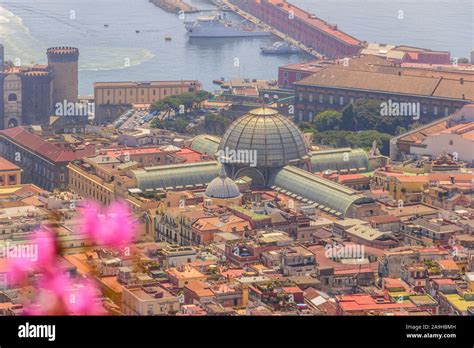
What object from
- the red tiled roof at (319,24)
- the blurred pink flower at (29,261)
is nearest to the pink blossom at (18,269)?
the blurred pink flower at (29,261)

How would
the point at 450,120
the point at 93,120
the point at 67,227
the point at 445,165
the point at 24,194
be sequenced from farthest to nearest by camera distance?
the point at 93,120, the point at 450,120, the point at 445,165, the point at 24,194, the point at 67,227

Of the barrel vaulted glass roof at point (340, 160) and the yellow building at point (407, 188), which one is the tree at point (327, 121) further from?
the yellow building at point (407, 188)

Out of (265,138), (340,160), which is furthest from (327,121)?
(265,138)

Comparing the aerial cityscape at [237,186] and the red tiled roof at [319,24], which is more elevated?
the red tiled roof at [319,24]

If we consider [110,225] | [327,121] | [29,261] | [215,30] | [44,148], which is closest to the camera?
[110,225]

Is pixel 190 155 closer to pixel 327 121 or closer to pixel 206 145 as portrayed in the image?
pixel 206 145
